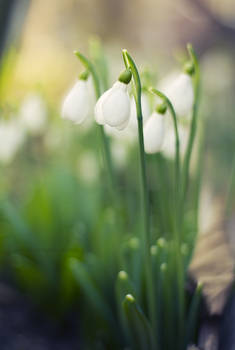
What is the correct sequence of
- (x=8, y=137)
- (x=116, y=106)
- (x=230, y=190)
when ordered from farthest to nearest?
(x=8, y=137)
(x=230, y=190)
(x=116, y=106)

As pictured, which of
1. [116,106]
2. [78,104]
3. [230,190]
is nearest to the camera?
[116,106]

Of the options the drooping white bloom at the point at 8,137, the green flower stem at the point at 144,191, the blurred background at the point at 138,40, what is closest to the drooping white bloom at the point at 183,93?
the green flower stem at the point at 144,191

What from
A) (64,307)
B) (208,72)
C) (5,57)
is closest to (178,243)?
(64,307)

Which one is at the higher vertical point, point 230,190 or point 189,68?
point 189,68

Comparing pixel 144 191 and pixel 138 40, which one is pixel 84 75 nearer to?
pixel 144 191

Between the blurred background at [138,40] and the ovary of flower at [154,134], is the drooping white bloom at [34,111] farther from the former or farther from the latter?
the blurred background at [138,40]

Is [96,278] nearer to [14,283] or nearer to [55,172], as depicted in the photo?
[14,283]

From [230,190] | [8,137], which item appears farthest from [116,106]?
[8,137]
